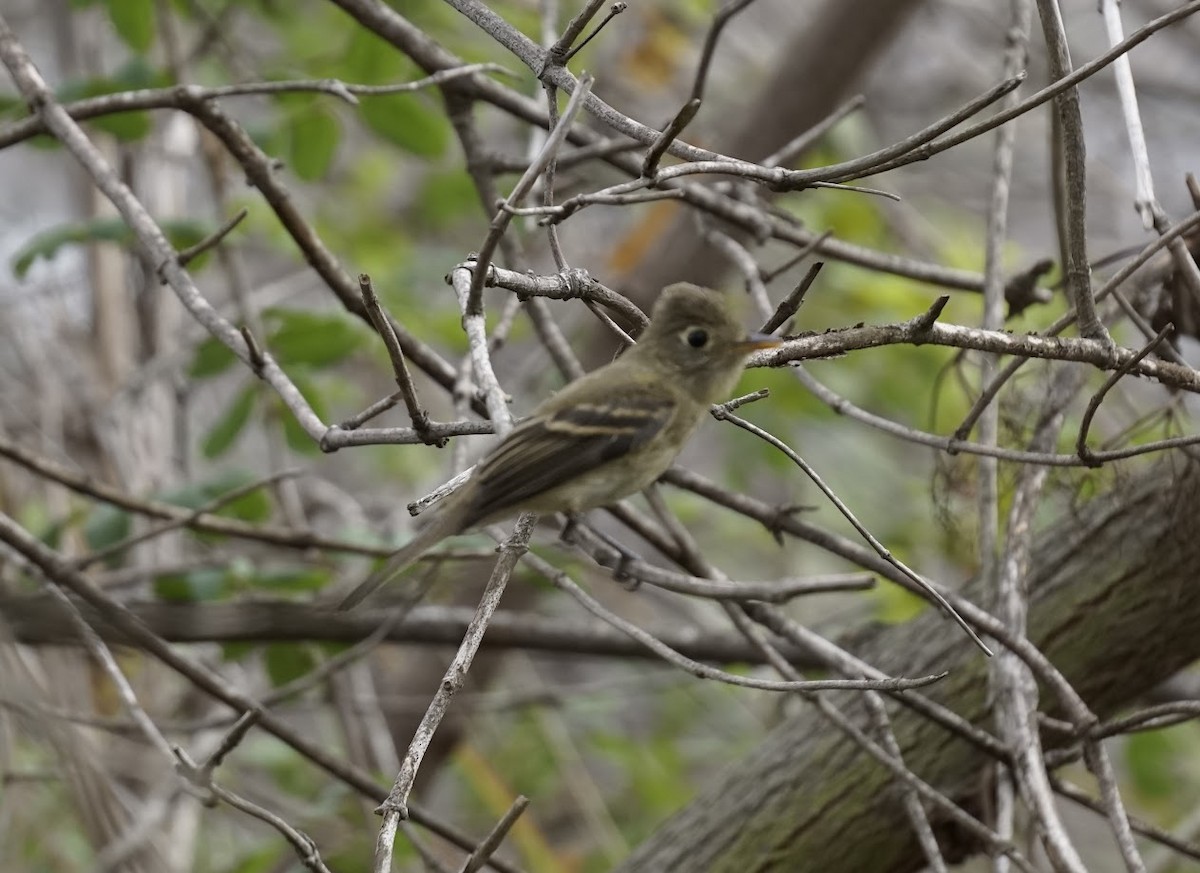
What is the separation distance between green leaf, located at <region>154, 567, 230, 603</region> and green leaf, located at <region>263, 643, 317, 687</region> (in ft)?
1.23

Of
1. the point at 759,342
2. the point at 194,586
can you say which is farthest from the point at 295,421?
the point at 759,342

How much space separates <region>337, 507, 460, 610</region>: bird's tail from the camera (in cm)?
259

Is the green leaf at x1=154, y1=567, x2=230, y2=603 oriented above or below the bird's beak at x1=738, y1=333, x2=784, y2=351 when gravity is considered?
above

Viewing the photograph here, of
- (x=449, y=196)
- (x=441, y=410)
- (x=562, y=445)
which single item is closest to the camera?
(x=562, y=445)

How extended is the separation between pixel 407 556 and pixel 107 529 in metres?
1.58

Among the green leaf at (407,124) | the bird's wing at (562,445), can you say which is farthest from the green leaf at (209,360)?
the bird's wing at (562,445)

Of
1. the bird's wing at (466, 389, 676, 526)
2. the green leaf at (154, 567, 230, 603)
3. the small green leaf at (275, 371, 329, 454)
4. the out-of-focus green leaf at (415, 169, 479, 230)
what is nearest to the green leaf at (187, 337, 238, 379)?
the small green leaf at (275, 371, 329, 454)

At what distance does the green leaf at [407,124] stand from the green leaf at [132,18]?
2.34ft

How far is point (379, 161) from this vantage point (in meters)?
7.77

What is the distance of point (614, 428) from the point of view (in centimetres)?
284

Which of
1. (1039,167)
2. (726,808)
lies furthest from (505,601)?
(1039,167)

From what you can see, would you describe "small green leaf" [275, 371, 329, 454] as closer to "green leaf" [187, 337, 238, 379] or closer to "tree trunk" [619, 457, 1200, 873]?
"green leaf" [187, 337, 238, 379]

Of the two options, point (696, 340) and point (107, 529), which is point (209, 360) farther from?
point (696, 340)

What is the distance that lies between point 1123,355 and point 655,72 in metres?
5.22
